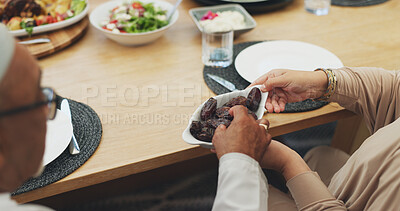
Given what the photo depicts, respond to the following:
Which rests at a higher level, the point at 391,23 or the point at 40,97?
the point at 40,97

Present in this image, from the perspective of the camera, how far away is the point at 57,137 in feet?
3.01

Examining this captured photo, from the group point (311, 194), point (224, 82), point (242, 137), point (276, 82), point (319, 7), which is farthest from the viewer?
point (319, 7)

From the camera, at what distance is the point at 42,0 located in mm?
1596

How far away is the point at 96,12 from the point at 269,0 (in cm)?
89

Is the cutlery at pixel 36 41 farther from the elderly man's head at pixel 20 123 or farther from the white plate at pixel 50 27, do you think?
the elderly man's head at pixel 20 123

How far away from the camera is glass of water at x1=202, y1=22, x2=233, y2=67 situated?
1.29m

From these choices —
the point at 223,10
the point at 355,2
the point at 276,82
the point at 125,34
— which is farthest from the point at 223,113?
the point at 355,2

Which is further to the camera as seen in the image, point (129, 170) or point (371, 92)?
point (371, 92)

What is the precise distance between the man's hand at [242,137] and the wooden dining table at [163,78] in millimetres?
163

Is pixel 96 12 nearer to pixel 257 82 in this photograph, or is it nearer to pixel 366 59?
pixel 257 82

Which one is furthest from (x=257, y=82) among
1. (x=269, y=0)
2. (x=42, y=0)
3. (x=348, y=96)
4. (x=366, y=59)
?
(x=42, y=0)

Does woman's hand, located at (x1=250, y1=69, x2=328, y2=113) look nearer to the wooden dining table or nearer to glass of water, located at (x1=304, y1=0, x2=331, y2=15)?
the wooden dining table

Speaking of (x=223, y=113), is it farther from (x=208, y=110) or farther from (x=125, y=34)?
(x=125, y=34)

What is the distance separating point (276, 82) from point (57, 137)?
67 centimetres
